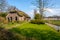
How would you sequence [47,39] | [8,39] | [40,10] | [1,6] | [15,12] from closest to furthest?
[8,39] < [47,39] < [1,6] < [40,10] < [15,12]

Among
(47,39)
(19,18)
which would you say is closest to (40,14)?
(19,18)

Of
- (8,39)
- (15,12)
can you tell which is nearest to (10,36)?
(8,39)

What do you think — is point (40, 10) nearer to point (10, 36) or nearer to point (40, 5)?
point (40, 5)

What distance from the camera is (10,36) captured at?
27.0 feet

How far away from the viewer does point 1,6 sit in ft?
134

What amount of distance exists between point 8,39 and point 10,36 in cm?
37

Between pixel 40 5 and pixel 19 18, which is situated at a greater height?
pixel 40 5

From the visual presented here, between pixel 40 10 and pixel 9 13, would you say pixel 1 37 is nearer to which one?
pixel 40 10

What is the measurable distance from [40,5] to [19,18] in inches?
374

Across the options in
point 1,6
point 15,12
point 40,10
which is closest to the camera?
point 1,6

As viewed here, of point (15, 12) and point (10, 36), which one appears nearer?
point (10, 36)

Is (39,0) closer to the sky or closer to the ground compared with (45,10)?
closer to the sky

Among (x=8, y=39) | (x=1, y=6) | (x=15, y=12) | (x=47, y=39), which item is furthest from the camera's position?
(x=15, y=12)

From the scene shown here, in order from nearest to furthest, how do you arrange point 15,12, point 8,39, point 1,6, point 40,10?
point 8,39 < point 1,6 < point 40,10 < point 15,12
